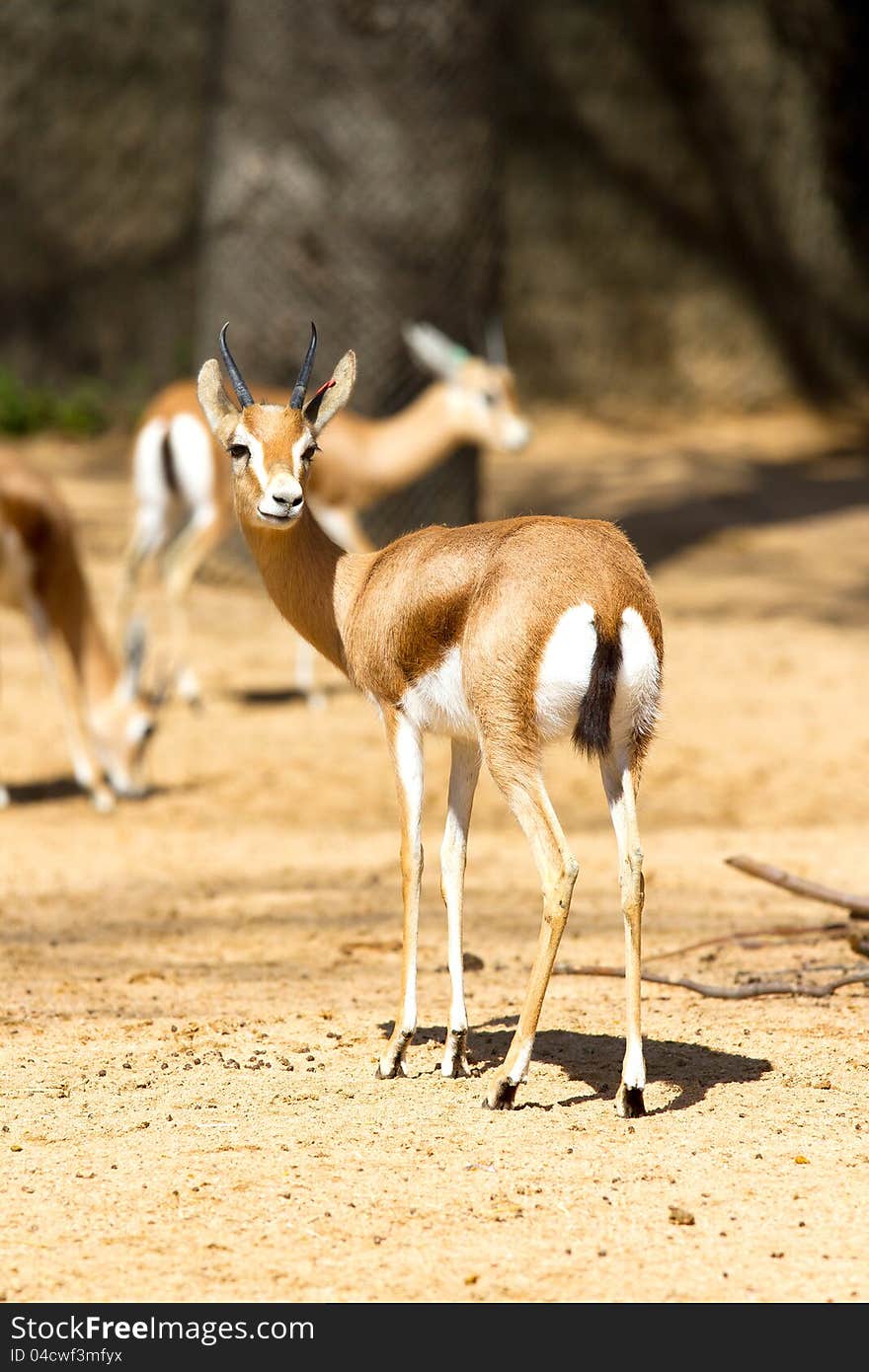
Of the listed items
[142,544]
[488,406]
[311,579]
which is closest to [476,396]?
[488,406]

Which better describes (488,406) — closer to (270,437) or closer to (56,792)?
(56,792)

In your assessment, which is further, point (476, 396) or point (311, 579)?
point (476, 396)

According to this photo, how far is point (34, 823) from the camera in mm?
7973

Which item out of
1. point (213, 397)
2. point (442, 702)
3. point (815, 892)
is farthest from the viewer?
point (815, 892)

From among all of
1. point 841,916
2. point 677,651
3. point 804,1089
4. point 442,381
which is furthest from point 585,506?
point 804,1089

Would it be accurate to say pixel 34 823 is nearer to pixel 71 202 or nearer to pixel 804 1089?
pixel 804 1089

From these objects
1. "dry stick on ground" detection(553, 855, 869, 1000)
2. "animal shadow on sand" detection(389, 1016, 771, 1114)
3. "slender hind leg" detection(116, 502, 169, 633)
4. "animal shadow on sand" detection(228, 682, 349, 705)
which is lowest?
"animal shadow on sand" detection(228, 682, 349, 705)

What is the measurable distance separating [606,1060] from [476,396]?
23.8ft

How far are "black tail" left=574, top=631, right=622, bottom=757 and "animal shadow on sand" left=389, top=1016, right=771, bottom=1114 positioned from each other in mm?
833

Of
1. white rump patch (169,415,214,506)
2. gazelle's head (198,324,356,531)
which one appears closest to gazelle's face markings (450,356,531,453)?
white rump patch (169,415,214,506)

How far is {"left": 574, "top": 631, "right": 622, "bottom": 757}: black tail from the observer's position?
3.93 metres

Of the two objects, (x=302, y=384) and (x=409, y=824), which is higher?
(x=302, y=384)

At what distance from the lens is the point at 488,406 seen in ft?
36.7

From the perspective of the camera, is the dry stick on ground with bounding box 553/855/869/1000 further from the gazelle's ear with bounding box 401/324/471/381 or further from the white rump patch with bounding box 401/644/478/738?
the gazelle's ear with bounding box 401/324/471/381
